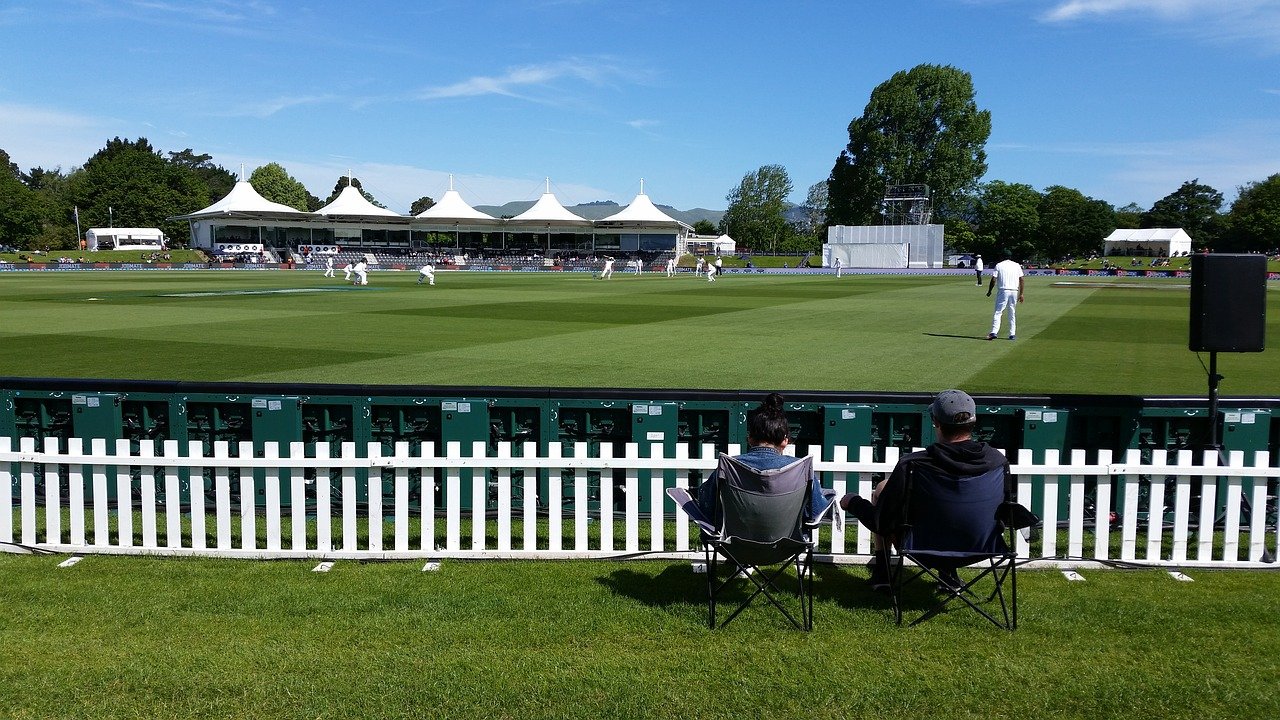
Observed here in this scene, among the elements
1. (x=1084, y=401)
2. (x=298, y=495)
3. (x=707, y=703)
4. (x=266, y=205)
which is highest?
(x=266, y=205)

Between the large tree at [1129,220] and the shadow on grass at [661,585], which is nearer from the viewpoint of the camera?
the shadow on grass at [661,585]

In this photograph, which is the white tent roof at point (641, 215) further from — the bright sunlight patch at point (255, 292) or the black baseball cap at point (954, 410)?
the black baseball cap at point (954, 410)

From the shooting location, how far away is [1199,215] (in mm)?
136375

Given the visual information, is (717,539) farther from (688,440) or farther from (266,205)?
(266,205)

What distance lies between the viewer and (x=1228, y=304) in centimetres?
688

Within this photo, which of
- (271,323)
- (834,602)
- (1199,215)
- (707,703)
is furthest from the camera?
(1199,215)

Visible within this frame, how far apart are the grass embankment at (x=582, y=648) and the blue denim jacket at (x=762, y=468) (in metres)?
0.62

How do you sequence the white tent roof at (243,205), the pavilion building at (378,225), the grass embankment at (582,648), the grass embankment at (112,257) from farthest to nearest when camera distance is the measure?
the pavilion building at (378,225)
the white tent roof at (243,205)
the grass embankment at (112,257)
the grass embankment at (582,648)

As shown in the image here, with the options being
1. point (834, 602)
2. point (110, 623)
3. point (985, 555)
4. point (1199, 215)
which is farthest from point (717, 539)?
point (1199, 215)

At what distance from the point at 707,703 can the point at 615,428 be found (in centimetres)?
360

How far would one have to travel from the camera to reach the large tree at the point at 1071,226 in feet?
408

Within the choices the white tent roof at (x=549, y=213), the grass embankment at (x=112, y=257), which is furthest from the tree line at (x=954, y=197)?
the grass embankment at (x=112, y=257)

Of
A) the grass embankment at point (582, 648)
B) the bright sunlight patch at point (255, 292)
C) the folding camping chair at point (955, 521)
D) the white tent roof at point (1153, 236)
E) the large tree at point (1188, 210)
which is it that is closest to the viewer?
the grass embankment at point (582, 648)

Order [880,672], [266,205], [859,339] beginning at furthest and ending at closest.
Answer: [266,205] → [859,339] → [880,672]
